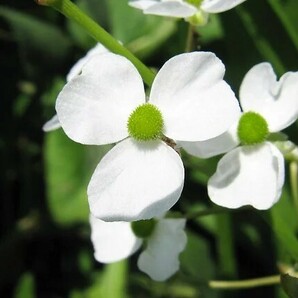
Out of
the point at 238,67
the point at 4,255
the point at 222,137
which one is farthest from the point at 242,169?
the point at 4,255

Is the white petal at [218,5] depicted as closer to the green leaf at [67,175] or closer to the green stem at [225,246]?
the green stem at [225,246]

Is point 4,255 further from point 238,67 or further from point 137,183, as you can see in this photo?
point 137,183

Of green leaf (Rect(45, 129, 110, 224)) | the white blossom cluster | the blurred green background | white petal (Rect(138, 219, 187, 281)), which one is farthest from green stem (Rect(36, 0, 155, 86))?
green leaf (Rect(45, 129, 110, 224))

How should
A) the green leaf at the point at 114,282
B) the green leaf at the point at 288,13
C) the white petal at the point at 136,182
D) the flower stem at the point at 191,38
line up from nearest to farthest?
the white petal at the point at 136,182, the flower stem at the point at 191,38, the green leaf at the point at 288,13, the green leaf at the point at 114,282

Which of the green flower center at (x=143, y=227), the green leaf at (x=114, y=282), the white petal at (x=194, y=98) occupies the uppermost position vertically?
the white petal at (x=194, y=98)

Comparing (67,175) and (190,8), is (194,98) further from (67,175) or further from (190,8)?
(67,175)

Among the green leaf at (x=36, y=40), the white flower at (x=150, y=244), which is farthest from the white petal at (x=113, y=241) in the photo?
the green leaf at (x=36, y=40)
